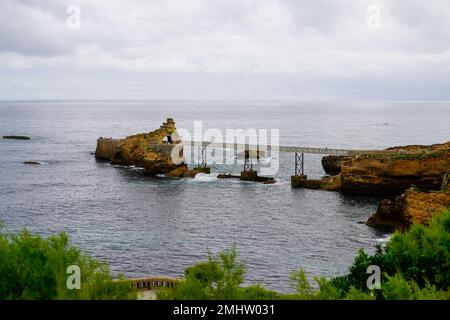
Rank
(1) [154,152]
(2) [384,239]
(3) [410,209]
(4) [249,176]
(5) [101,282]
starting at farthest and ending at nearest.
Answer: (1) [154,152]
(4) [249,176]
(3) [410,209]
(2) [384,239]
(5) [101,282]

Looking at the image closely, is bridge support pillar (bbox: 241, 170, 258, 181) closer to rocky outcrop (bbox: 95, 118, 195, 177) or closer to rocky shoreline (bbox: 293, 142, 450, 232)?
rocky shoreline (bbox: 293, 142, 450, 232)

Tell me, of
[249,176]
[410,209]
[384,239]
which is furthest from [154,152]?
[384,239]

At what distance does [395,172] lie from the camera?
301ft

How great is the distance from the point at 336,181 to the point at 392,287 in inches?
2774

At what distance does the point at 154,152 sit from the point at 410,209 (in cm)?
6905

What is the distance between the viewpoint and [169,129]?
133875 millimetres

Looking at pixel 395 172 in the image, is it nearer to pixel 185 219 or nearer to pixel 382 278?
pixel 185 219

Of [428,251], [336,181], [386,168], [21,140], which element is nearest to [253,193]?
[336,181]

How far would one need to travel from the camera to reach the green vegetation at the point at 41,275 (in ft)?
90.6

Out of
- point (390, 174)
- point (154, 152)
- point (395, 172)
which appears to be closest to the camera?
point (395, 172)

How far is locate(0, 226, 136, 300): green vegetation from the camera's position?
1087 inches

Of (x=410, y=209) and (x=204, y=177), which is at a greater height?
(x=204, y=177)

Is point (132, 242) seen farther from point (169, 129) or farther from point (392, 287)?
point (169, 129)

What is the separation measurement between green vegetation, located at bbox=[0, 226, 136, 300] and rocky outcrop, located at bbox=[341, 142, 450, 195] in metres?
68.2
